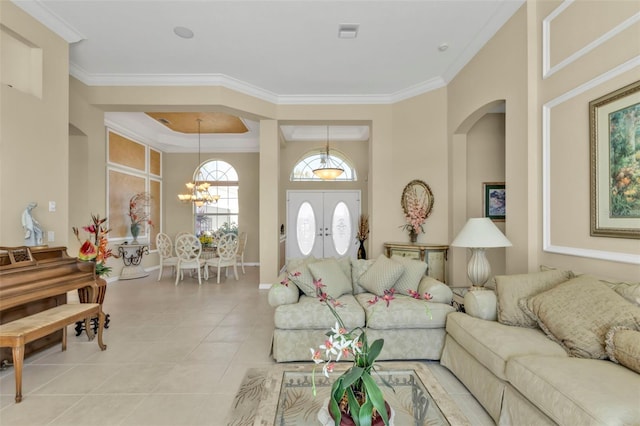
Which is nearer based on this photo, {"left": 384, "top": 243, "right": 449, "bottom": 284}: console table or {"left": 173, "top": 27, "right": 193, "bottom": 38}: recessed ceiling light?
{"left": 173, "top": 27, "right": 193, "bottom": 38}: recessed ceiling light

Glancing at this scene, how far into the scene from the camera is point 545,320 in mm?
1970

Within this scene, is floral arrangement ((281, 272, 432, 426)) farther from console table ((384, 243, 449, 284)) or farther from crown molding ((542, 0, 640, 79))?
console table ((384, 243, 449, 284))

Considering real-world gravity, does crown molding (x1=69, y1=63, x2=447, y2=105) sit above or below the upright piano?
above

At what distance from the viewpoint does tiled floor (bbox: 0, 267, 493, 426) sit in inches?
78.0

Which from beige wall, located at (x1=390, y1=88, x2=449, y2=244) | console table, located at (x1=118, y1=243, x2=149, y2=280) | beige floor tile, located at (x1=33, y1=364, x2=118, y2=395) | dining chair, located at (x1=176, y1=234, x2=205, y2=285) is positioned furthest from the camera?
console table, located at (x1=118, y1=243, x2=149, y2=280)

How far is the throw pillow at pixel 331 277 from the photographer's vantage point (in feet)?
9.91

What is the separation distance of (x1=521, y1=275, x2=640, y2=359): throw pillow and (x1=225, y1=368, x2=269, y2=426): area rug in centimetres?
187

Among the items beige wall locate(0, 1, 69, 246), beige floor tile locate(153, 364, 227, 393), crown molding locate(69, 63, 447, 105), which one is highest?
crown molding locate(69, 63, 447, 105)

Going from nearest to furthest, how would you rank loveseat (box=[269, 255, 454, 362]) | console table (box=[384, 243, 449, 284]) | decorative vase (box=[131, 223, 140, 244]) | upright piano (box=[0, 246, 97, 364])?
1. upright piano (box=[0, 246, 97, 364])
2. loveseat (box=[269, 255, 454, 362])
3. console table (box=[384, 243, 449, 284])
4. decorative vase (box=[131, 223, 140, 244])

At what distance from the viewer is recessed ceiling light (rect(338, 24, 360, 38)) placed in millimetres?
3455

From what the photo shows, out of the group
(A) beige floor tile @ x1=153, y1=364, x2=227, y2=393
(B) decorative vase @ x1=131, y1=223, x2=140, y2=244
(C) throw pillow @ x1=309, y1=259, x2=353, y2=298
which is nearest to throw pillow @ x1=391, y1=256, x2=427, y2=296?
(C) throw pillow @ x1=309, y1=259, x2=353, y2=298

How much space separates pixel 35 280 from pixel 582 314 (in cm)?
412

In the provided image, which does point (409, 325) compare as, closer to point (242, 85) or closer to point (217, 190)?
point (242, 85)

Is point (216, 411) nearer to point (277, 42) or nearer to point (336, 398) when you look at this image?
point (336, 398)
